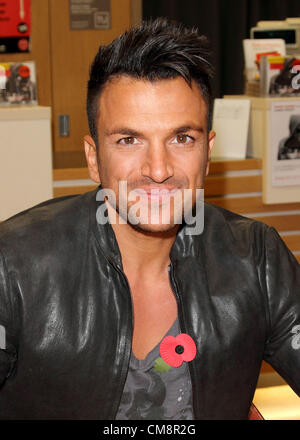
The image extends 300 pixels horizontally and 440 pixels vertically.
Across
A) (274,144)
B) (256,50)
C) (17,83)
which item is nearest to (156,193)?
(17,83)

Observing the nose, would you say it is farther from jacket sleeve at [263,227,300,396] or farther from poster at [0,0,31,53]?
poster at [0,0,31,53]

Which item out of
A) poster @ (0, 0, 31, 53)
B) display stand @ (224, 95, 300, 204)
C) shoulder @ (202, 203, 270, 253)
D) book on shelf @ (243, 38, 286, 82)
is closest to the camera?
shoulder @ (202, 203, 270, 253)

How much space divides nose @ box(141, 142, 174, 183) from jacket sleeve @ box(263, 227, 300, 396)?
348 mm

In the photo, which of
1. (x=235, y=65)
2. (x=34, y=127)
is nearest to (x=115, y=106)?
(x=34, y=127)

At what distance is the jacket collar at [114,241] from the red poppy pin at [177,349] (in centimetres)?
17

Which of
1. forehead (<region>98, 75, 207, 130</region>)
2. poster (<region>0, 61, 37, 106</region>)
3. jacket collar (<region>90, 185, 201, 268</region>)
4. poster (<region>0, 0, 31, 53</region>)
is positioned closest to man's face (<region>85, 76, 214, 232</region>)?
forehead (<region>98, 75, 207, 130</region>)

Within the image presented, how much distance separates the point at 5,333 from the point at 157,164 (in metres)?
0.41

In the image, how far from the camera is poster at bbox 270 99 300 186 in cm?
334

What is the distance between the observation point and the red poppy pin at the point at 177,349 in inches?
51.9

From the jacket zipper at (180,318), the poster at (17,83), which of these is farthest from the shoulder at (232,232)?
the poster at (17,83)

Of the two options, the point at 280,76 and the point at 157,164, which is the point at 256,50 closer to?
the point at 280,76

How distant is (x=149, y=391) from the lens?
131cm

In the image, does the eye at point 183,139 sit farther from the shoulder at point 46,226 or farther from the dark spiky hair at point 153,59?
the shoulder at point 46,226
